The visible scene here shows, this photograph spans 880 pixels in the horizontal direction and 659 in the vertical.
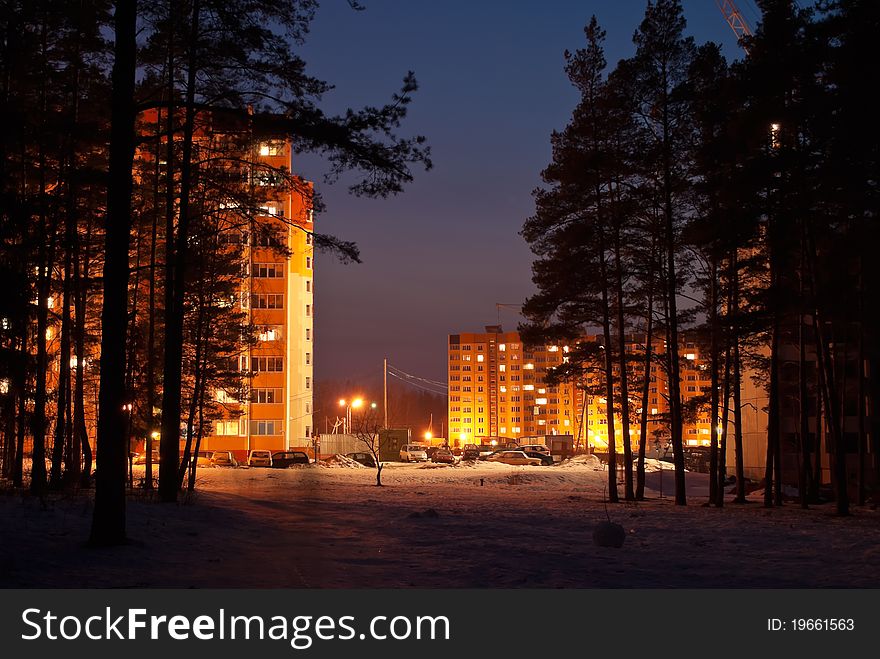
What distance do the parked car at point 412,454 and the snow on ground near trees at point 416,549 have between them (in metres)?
50.1

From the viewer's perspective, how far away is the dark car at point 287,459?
60625mm

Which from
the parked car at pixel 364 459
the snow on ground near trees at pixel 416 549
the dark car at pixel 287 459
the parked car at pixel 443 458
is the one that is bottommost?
the parked car at pixel 443 458

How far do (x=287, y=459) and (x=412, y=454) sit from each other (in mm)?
15880

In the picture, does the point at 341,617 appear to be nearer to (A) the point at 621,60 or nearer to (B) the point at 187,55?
(B) the point at 187,55

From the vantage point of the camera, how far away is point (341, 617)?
23.8 ft

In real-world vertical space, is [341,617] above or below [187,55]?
below

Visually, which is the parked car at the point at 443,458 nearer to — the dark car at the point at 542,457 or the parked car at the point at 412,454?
the parked car at the point at 412,454

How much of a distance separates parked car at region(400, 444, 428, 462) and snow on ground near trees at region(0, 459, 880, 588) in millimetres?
50119

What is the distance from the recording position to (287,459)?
6116cm

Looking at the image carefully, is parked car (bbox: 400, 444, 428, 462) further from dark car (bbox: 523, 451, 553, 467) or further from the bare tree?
dark car (bbox: 523, 451, 553, 467)

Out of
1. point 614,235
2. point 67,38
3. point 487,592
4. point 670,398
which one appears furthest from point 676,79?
point 487,592

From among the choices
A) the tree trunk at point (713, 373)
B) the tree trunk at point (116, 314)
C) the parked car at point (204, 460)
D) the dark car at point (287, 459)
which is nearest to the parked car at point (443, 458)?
the dark car at point (287, 459)

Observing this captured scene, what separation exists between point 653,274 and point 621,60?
790 cm

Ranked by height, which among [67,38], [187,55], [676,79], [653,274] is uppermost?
[676,79]
